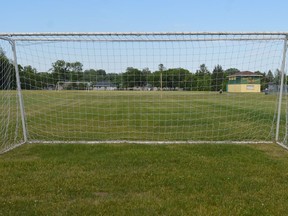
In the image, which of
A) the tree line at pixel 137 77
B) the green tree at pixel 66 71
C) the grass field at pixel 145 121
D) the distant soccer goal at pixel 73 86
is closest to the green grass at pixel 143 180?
the grass field at pixel 145 121

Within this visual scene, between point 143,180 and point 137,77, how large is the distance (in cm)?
457

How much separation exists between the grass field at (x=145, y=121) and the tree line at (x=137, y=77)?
1.45 ft

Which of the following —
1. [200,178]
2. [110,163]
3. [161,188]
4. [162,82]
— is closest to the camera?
[161,188]

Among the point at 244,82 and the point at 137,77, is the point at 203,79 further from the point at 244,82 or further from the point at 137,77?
the point at 244,82

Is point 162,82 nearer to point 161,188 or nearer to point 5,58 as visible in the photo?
point 5,58

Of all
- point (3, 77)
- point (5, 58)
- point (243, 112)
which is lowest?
point (243, 112)

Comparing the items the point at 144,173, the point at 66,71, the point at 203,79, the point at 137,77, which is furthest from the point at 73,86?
the point at 144,173

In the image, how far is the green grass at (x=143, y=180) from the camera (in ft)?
12.2

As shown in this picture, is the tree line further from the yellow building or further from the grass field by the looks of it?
the grass field

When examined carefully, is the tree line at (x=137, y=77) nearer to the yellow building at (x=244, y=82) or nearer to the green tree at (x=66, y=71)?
the green tree at (x=66, y=71)

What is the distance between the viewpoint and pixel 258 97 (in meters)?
9.81

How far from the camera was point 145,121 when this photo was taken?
11.0 metres

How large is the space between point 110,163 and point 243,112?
351 inches

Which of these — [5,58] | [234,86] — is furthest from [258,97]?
[5,58]
